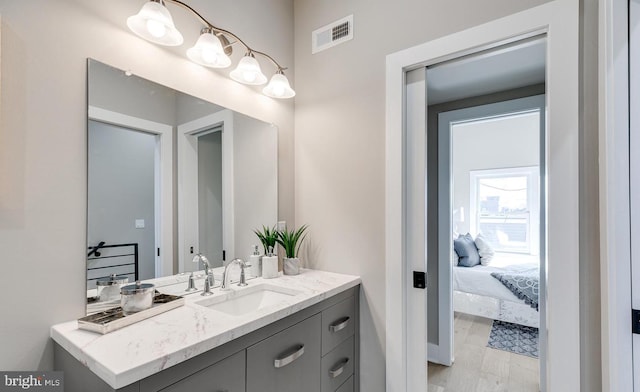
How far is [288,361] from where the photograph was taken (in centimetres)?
125

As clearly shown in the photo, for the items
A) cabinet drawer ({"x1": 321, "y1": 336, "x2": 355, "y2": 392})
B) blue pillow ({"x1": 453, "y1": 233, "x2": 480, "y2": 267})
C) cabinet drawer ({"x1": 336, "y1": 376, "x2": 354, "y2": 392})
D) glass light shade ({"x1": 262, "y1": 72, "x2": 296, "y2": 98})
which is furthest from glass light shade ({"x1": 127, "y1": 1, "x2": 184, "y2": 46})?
blue pillow ({"x1": 453, "y1": 233, "x2": 480, "y2": 267})

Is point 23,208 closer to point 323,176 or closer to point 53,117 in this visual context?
point 53,117

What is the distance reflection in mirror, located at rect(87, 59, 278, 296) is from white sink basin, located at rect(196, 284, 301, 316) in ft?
0.73

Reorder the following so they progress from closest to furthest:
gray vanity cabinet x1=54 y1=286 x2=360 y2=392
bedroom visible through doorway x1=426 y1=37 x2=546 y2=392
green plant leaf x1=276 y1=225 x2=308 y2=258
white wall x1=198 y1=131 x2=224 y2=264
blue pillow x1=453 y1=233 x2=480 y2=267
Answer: gray vanity cabinet x1=54 y1=286 x2=360 y2=392, white wall x1=198 y1=131 x2=224 y2=264, green plant leaf x1=276 y1=225 x2=308 y2=258, bedroom visible through doorway x1=426 y1=37 x2=546 y2=392, blue pillow x1=453 y1=233 x2=480 y2=267

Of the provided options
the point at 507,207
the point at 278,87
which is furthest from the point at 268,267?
the point at 507,207

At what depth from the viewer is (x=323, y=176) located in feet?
6.46

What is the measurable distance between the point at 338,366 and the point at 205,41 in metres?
1.77

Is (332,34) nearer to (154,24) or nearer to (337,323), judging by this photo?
(154,24)

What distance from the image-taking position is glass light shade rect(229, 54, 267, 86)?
1.63m

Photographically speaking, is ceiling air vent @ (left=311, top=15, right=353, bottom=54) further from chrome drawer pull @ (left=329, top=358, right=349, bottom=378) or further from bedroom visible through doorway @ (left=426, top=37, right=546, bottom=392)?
chrome drawer pull @ (left=329, top=358, right=349, bottom=378)

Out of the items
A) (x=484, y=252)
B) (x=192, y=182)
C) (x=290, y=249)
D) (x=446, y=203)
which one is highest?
(x=192, y=182)

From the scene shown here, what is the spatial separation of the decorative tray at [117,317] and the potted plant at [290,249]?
0.72m

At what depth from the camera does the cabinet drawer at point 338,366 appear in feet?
4.93

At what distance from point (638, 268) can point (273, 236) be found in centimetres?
163
